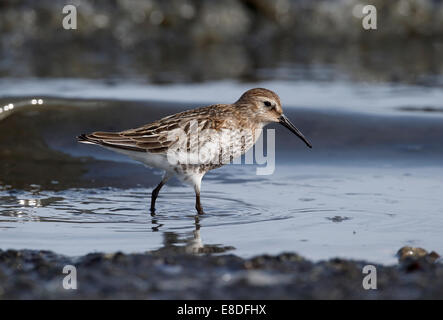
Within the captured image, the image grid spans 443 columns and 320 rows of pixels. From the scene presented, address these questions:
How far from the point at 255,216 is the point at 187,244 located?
114cm

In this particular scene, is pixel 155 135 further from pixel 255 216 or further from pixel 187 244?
pixel 187 244

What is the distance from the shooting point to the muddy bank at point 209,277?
516 cm

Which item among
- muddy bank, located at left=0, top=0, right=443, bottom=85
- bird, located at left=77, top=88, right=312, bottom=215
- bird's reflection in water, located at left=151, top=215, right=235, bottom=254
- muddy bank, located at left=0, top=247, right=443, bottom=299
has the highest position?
muddy bank, located at left=0, top=0, right=443, bottom=85

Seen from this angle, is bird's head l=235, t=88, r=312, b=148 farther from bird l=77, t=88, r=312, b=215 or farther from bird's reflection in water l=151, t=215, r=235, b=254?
bird's reflection in water l=151, t=215, r=235, b=254

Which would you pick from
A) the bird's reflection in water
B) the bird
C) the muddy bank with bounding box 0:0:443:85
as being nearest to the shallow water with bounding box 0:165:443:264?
the bird's reflection in water

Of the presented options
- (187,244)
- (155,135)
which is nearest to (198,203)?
(155,135)

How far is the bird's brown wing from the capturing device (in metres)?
7.69

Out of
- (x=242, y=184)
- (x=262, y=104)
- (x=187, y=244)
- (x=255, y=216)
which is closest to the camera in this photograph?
(x=187, y=244)

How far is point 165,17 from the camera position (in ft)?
64.0

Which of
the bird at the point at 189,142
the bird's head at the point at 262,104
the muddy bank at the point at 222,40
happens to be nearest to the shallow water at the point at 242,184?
the bird at the point at 189,142

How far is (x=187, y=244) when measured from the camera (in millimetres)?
6570

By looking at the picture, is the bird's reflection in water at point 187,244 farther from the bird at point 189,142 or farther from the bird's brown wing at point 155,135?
the bird's brown wing at point 155,135

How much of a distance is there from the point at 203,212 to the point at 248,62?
10068 millimetres

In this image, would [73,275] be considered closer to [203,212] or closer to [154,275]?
[154,275]
